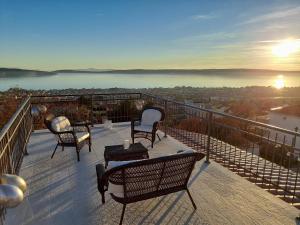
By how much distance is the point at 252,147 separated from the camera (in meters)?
4.82

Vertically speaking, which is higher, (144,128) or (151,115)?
(151,115)

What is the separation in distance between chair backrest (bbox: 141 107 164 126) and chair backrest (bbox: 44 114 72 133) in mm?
1966

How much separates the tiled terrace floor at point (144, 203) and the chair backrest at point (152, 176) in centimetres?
37

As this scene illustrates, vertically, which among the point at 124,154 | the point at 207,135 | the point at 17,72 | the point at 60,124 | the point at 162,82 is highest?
the point at 17,72

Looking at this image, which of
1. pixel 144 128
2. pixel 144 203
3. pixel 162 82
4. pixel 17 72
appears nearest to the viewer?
pixel 144 203

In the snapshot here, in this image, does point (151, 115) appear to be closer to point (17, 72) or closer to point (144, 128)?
point (144, 128)

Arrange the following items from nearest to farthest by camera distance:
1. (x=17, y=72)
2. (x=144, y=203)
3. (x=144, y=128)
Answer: (x=144, y=203), (x=144, y=128), (x=17, y=72)

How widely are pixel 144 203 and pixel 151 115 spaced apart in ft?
11.0

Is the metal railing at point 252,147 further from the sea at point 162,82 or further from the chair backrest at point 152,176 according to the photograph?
the sea at point 162,82

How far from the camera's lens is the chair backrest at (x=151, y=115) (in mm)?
6550

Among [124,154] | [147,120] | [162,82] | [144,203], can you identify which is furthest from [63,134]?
[162,82]

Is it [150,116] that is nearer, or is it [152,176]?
[152,176]

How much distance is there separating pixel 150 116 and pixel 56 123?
7.98 feet

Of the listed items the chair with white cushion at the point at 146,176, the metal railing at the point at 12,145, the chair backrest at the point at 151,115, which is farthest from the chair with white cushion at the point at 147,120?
the chair with white cushion at the point at 146,176
